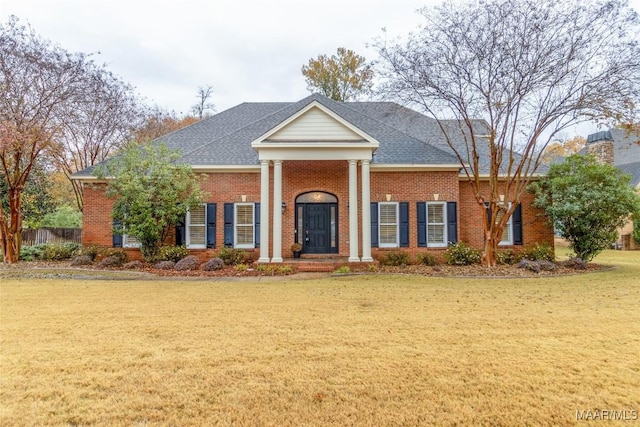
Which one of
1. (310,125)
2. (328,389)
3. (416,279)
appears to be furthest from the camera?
(310,125)

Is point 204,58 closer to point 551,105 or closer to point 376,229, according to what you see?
point 376,229

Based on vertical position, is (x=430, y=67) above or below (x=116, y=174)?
above

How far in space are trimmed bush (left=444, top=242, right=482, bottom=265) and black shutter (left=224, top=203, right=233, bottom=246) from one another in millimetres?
8243

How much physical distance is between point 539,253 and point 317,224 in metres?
8.34

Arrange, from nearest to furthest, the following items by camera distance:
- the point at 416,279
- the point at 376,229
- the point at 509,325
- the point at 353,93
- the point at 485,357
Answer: the point at 485,357
the point at 509,325
the point at 416,279
the point at 376,229
the point at 353,93

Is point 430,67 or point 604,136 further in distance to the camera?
point 604,136

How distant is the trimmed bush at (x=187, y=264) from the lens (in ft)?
39.2

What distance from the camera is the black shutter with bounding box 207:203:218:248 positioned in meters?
13.9

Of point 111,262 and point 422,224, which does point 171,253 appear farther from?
point 422,224

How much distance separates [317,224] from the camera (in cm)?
1434

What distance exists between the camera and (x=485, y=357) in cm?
407

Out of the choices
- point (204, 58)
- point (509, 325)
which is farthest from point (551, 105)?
point (204, 58)

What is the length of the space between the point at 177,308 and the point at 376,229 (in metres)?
8.71

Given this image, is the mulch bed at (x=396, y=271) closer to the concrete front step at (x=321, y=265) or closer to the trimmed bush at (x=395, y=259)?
the concrete front step at (x=321, y=265)
